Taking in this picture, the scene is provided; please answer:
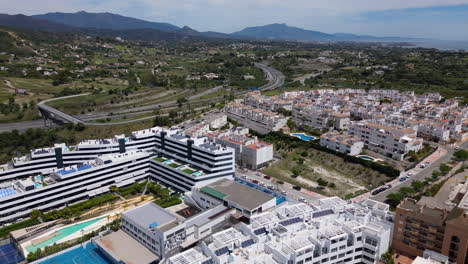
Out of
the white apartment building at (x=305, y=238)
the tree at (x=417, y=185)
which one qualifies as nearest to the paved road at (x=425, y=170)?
the tree at (x=417, y=185)

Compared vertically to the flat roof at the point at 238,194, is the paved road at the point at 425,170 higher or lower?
lower

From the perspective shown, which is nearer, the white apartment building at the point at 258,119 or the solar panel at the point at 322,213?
the solar panel at the point at 322,213

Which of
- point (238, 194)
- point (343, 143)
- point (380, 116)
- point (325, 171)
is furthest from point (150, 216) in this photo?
point (380, 116)

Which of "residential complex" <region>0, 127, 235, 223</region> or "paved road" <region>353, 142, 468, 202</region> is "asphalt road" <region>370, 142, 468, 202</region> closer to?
"paved road" <region>353, 142, 468, 202</region>

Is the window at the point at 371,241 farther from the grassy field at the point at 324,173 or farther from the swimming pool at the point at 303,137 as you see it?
the swimming pool at the point at 303,137

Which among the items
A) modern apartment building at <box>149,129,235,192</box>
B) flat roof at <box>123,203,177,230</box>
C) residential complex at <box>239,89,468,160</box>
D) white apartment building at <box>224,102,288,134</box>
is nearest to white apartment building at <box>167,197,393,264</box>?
flat roof at <box>123,203,177,230</box>

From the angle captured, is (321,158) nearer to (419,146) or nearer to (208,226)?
(419,146)

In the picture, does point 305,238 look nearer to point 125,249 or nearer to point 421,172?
point 125,249
